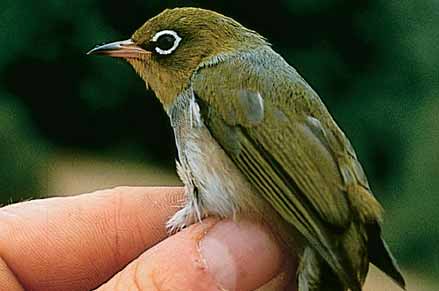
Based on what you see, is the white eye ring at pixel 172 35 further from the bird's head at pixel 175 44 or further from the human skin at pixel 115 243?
the human skin at pixel 115 243

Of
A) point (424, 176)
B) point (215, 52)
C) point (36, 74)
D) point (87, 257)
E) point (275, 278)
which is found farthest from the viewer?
point (36, 74)

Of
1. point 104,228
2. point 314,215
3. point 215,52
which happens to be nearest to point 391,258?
point 314,215

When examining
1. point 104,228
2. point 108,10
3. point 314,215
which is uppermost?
point 314,215

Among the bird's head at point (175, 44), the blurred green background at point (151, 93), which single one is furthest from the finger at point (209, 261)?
the blurred green background at point (151, 93)

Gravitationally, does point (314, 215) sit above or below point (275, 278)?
above

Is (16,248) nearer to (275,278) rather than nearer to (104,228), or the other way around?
(104,228)

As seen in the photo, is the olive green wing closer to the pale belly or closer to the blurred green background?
the pale belly

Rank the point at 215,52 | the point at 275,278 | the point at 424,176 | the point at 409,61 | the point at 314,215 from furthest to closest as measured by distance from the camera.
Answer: the point at 409,61, the point at 424,176, the point at 215,52, the point at 275,278, the point at 314,215

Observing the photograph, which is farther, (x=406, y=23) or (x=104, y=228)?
(x=406, y=23)
